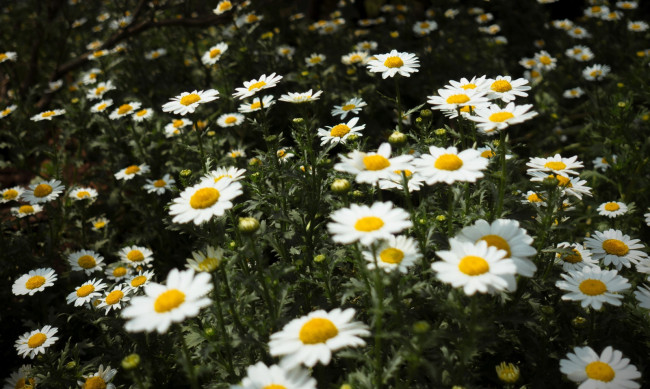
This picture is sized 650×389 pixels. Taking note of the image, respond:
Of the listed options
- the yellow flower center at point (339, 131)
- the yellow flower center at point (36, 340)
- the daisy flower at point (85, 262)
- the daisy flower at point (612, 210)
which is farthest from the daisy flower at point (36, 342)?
the daisy flower at point (612, 210)

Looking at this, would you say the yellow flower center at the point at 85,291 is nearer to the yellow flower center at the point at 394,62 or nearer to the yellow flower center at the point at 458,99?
the yellow flower center at the point at 394,62

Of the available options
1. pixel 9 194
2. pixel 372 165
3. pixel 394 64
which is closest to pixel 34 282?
pixel 9 194

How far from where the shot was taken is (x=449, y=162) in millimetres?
1788

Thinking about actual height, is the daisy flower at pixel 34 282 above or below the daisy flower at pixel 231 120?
below

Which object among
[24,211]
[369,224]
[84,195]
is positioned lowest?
[84,195]

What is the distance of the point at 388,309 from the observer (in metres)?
1.62

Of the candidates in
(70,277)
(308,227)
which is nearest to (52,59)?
(70,277)

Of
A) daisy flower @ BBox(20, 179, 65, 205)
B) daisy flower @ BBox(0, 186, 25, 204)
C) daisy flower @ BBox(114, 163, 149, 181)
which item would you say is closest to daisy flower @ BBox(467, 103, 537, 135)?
daisy flower @ BBox(114, 163, 149, 181)

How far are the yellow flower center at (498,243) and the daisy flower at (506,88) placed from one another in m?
0.79

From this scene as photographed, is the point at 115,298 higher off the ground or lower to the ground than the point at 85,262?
higher

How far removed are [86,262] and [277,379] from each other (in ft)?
7.85

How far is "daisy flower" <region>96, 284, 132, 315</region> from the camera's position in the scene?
260 centimetres

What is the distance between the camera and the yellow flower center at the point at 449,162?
70.1 inches

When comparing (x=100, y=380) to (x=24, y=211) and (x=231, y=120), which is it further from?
(x=231, y=120)
